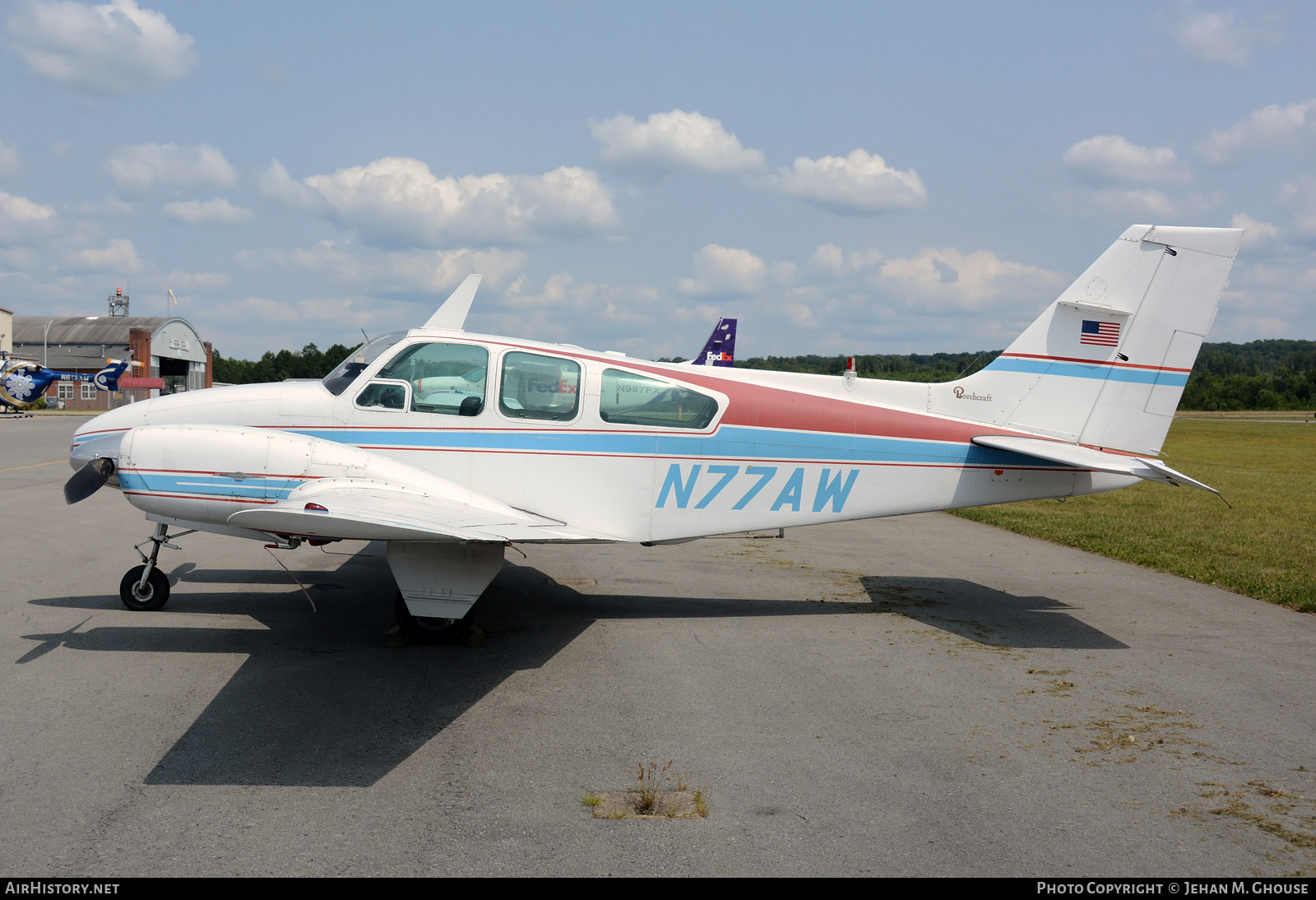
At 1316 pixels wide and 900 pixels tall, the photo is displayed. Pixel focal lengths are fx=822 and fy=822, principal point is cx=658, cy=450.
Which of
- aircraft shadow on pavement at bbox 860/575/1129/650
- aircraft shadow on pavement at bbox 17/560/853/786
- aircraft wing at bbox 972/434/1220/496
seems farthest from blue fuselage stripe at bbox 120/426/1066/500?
aircraft shadow on pavement at bbox 860/575/1129/650

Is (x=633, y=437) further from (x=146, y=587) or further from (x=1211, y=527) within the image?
(x=1211, y=527)

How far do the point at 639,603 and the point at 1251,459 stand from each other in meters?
32.0

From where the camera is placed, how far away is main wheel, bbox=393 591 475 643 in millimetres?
6957

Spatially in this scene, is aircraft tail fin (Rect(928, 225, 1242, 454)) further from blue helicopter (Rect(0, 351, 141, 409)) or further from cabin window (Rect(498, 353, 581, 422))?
blue helicopter (Rect(0, 351, 141, 409))

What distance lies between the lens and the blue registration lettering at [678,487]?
751 cm

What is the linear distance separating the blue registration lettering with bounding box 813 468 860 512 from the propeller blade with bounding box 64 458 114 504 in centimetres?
609

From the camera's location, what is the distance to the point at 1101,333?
8.38 meters

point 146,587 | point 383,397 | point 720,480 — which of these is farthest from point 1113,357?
point 146,587

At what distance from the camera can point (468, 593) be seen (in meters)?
6.62

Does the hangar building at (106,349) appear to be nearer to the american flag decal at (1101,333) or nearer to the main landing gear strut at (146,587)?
the main landing gear strut at (146,587)

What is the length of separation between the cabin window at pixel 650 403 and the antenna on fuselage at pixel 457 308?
1.70m

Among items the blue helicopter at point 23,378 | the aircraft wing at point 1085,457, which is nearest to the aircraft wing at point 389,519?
the aircraft wing at point 1085,457
